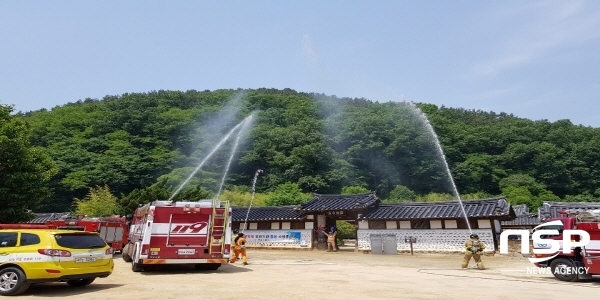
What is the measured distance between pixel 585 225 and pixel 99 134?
265 feet

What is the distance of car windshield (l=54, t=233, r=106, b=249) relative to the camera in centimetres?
1004

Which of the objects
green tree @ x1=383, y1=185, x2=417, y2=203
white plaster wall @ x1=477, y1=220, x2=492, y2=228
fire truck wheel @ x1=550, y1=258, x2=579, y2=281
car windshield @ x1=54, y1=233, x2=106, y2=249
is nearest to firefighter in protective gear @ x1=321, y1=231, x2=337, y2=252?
white plaster wall @ x1=477, y1=220, x2=492, y2=228

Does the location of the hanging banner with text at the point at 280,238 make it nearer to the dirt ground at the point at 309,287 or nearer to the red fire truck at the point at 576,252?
the dirt ground at the point at 309,287

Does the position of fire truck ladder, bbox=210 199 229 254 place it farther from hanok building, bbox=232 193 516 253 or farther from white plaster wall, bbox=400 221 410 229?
white plaster wall, bbox=400 221 410 229

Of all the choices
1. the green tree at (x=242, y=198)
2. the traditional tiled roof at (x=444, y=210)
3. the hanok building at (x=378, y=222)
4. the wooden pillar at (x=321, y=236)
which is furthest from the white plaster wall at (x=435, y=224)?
the green tree at (x=242, y=198)

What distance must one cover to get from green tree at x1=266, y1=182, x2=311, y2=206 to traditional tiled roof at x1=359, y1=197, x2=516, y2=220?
21285 mm

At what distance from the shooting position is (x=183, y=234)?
563 inches

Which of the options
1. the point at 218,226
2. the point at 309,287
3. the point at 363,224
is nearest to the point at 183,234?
the point at 218,226

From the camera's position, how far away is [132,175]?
6900 cm

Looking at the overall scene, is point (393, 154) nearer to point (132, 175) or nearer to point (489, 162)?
point (489, 162)

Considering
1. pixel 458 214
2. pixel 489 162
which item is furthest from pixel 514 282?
pixel 489 162

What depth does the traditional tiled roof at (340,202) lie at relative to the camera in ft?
104

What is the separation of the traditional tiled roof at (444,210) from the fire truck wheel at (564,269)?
12896 millimetres

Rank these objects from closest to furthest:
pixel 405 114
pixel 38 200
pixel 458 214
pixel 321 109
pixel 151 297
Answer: pixel 151 297, pixel 38 200, pixel 458 214, pixel 405 114, pixel 321 109
